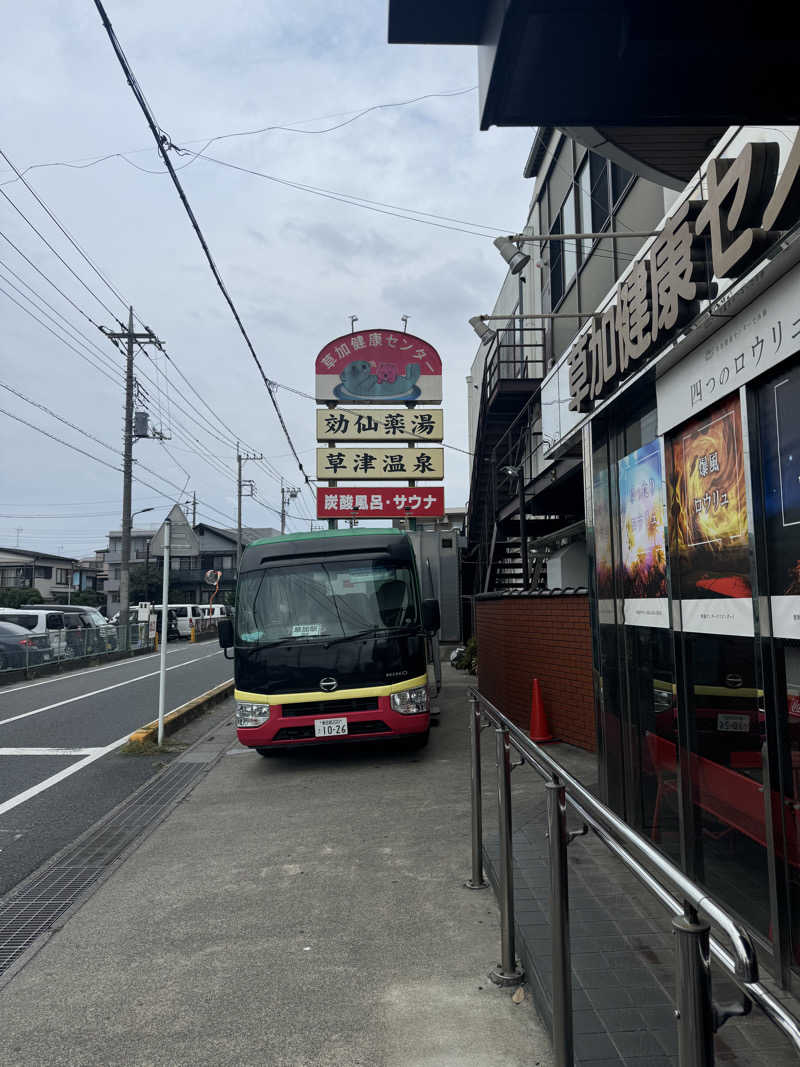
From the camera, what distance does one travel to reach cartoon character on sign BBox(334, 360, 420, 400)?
20.4 m

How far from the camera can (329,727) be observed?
8.42 metres

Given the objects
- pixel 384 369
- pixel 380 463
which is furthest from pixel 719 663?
pixel 384 369

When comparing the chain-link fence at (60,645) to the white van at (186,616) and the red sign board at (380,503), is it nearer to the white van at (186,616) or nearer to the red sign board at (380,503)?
the red sign board at (380,503)

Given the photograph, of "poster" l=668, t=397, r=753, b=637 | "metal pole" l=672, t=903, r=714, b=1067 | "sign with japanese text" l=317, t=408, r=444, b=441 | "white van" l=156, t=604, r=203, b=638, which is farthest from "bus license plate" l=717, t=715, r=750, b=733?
"white van" l=156, t=604, r=203, b=638

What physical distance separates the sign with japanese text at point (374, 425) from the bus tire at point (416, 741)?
460 inches

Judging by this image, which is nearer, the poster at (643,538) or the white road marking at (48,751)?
the poster at (643,538)

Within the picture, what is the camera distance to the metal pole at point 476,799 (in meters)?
4.68

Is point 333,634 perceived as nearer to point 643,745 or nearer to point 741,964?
point 643,745

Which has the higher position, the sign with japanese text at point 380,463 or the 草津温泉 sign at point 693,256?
the sign with japanese text at point 380,463

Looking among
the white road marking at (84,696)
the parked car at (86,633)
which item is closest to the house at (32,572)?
the parked car at (86,633)

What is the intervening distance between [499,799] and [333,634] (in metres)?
4.98

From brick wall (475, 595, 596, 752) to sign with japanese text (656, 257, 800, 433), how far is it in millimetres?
3948

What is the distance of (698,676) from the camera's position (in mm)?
4266

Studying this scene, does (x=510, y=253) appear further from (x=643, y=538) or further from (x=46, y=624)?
(x=46, y=624)
